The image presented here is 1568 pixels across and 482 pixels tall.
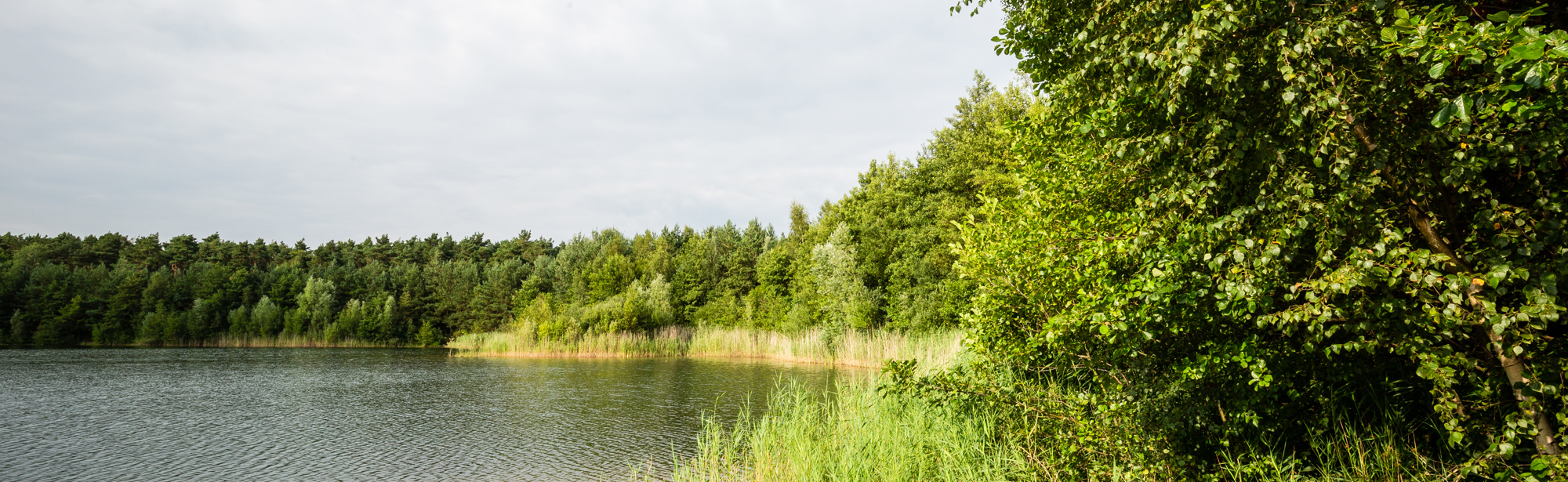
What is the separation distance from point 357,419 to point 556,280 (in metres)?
40.5

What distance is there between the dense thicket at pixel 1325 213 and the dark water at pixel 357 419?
23.8 feet

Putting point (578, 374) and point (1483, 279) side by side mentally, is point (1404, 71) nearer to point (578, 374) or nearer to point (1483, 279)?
point (1483, 279)

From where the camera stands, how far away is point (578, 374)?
24484 mm

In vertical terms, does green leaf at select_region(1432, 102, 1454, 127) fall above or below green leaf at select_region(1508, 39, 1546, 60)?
below

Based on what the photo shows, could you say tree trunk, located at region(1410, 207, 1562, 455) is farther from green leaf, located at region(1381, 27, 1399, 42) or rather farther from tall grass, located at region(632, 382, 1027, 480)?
tall grass, located at region(632, 382, 1027, 480)

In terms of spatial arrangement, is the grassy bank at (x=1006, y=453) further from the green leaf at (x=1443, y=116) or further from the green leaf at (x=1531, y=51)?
the green leaf at (x=1531, y=51)

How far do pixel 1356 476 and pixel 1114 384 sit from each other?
150 cm

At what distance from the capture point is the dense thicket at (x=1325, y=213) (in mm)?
2744

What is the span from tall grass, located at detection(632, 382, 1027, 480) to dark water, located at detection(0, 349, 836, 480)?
268 centimetres

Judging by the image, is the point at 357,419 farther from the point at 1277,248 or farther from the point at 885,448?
the point at 1277,248

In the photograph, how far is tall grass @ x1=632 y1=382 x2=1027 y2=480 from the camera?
6.04 metres

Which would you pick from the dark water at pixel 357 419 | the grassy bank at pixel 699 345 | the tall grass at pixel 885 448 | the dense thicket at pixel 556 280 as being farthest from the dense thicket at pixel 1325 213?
the grassy bank at pixel 699 345

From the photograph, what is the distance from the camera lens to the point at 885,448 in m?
6.79

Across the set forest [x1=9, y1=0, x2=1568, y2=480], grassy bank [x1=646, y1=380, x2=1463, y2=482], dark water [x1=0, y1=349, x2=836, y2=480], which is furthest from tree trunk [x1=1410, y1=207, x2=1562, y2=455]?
dark water [x1=0, y1=349, x2=836, y2=480]
